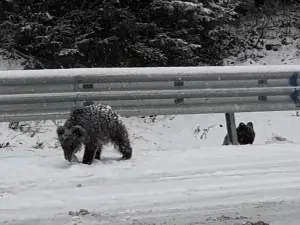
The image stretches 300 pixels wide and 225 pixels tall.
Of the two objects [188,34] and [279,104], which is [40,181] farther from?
[188,34]

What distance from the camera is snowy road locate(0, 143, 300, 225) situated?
14.2 ft

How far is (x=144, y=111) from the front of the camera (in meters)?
7.82

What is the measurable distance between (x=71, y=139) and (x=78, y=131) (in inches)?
5.2

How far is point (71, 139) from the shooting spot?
6496 mm

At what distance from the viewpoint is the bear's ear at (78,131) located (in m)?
6.47

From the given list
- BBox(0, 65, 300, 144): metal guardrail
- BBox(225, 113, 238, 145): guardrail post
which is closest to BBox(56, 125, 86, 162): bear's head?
BBox(0, 65, 300, 144): metal guardrail

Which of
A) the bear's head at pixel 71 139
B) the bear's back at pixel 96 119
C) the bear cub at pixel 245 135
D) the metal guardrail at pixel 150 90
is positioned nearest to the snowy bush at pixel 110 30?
the bear cub at pixel 245 135

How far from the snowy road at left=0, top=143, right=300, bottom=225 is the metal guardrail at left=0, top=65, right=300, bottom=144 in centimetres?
86

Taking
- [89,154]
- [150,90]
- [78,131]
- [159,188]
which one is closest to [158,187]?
[159,188]

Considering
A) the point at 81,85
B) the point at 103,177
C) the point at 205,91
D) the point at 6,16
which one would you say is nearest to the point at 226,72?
the point at 205,91

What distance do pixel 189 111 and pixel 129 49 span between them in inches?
233

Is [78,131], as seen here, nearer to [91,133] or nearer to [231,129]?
[91,133]

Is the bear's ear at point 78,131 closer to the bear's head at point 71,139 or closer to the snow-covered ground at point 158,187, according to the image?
the bear's head at point 71,139

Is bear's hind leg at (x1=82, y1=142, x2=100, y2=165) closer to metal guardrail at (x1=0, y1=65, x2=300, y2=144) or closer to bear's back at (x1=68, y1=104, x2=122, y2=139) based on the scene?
bear's back at (x1=68, y1=104, x2=122, y2=139)
